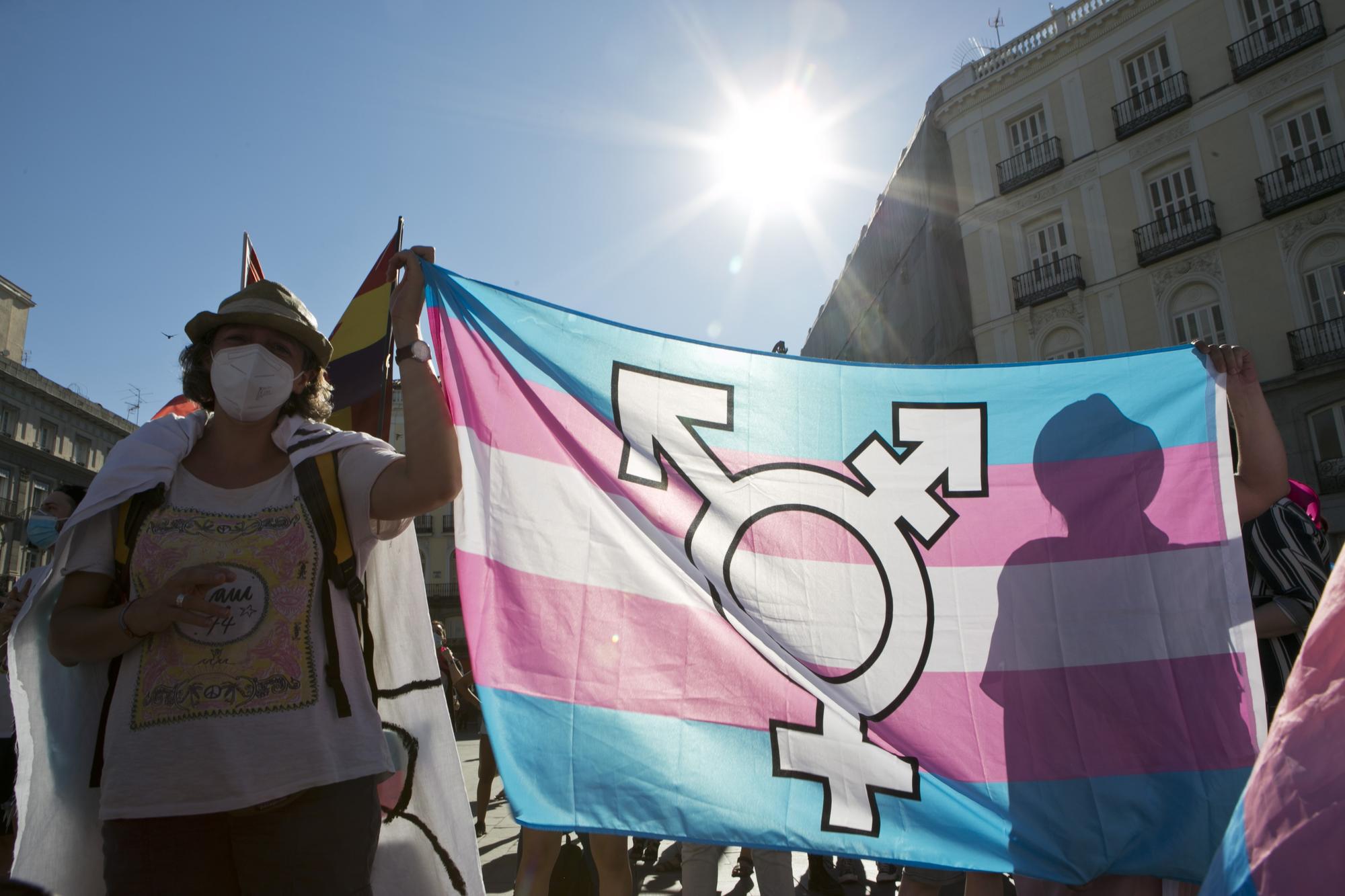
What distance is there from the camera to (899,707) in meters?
2.80

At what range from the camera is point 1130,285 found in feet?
71.3

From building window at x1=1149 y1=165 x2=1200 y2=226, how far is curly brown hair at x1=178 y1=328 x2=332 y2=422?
23372 mm

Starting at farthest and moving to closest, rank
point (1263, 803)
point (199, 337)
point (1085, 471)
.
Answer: point (1085, 471)
point (199, 337)
point (1263, 803)

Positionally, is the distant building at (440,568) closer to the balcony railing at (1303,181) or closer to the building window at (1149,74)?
the building window at (1149,74)

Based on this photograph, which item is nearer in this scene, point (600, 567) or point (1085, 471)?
point (600, 567)

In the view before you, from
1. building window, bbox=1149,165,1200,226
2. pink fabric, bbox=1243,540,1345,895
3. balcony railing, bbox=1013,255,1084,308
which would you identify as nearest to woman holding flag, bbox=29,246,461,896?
pink fabric, bbox=1243,540,1345,895

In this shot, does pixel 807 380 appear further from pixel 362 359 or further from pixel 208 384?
pixel 362 359

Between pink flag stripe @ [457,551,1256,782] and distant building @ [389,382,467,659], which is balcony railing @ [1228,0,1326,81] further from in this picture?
distant building @ [389,382,467,659]

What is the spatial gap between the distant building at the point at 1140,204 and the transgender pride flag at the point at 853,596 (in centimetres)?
1965

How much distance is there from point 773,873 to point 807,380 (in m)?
1.78

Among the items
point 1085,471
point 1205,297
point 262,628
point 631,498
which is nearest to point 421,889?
point 262,628

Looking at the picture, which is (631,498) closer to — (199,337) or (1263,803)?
(199,337)

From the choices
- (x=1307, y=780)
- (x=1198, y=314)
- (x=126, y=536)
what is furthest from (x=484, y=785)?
(x=1198, y=314)

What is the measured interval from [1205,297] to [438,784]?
23.1 metres
